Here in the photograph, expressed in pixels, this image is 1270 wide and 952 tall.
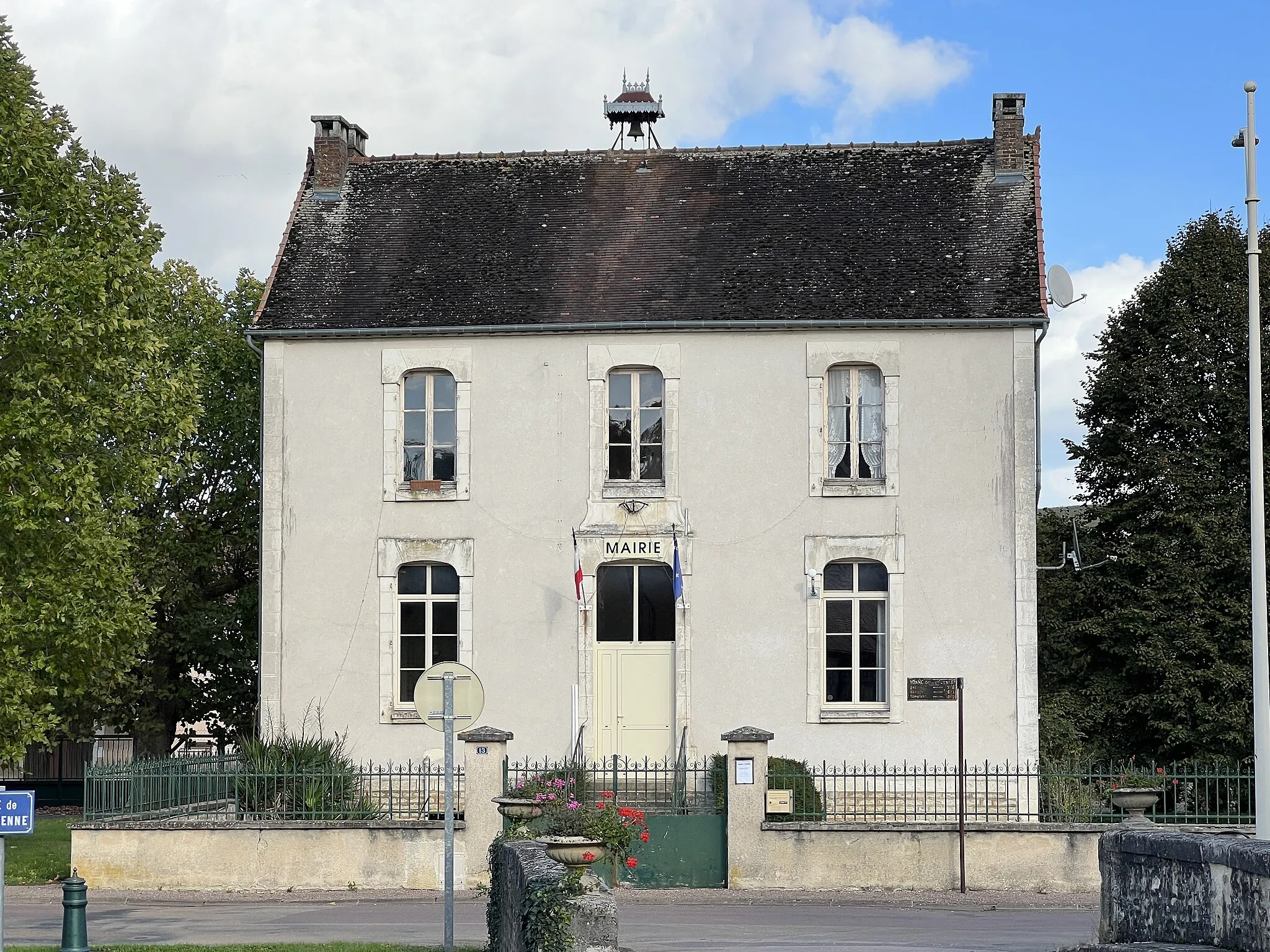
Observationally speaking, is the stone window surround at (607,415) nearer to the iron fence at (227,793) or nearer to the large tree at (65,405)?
the iron fence at (227,793)

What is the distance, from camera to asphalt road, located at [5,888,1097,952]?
1419 cm

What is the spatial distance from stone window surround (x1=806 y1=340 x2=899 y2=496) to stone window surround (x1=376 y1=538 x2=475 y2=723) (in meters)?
5.00

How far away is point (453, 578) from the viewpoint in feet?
75.2

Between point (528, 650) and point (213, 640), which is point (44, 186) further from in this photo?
point (213, 640)

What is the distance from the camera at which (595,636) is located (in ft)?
73.8

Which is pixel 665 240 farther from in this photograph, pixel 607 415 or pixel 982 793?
pixel 982 793

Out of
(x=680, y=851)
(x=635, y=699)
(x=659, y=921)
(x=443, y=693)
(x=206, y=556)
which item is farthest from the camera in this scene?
(x=206, y=556)

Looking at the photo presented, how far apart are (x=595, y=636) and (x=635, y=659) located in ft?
2.14

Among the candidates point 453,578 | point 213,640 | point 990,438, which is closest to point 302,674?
point 453,578

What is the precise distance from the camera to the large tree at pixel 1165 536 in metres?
26.0

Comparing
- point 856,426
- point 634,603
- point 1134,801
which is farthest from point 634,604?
point 1134,801

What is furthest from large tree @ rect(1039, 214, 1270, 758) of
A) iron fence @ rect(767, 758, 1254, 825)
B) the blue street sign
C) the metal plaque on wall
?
the blue street sign

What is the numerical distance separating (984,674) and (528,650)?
6.24 meters

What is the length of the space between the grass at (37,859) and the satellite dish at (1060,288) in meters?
14.4
